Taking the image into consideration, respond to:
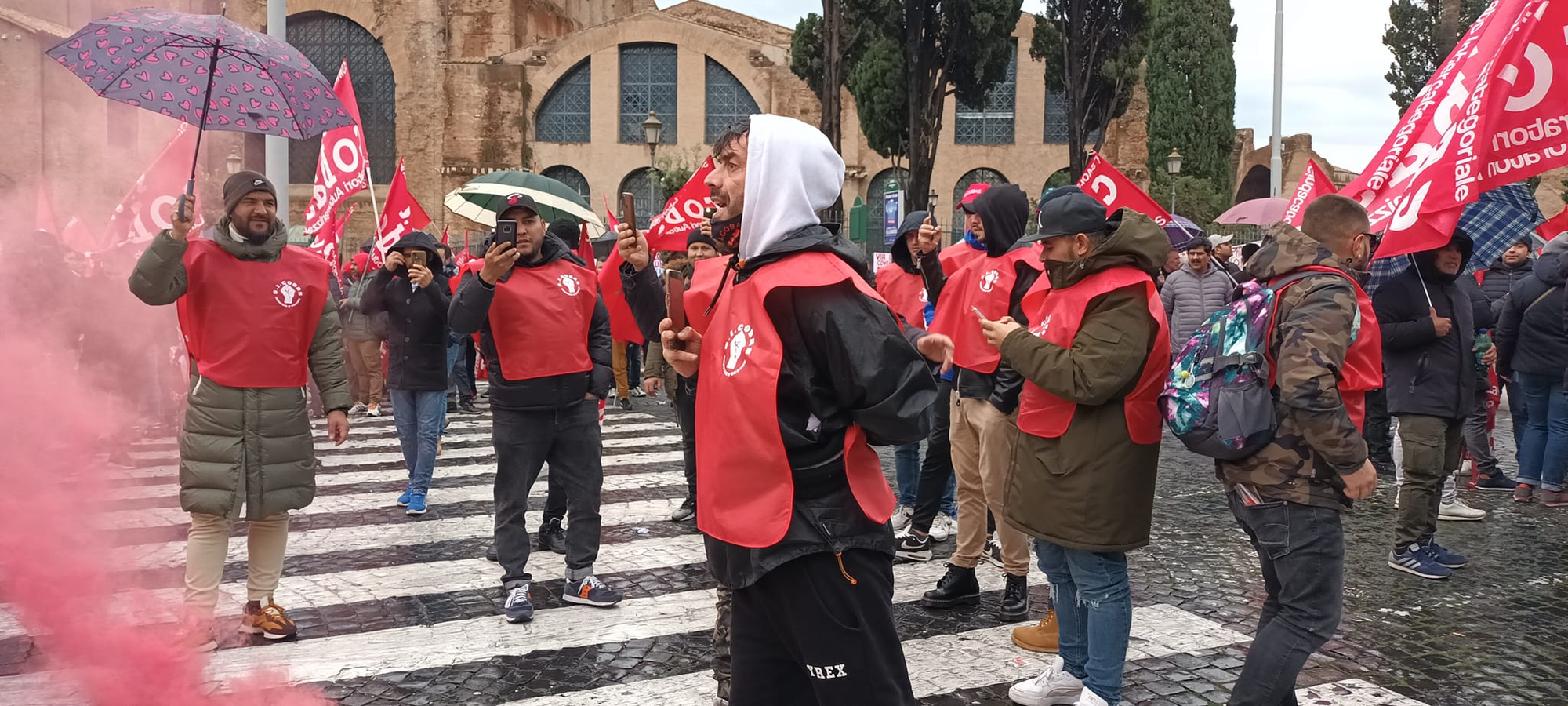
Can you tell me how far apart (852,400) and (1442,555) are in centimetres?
527

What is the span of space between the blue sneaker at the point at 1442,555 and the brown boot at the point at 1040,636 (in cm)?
274

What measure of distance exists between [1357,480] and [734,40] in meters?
37.0

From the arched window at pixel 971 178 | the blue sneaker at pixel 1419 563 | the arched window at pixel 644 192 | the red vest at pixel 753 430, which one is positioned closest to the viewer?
the red vest at pixel 753 430

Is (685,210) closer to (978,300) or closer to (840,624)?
(978,300)

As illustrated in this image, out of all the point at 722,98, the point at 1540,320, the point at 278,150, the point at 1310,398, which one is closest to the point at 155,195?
the point at 278,150

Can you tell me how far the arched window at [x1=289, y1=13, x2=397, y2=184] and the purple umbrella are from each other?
37116 millimetres

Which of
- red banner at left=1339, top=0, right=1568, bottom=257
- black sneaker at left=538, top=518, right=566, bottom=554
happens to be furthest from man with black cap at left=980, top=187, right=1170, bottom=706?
black sneaker at left=538, top=518, right=566, bottom=554

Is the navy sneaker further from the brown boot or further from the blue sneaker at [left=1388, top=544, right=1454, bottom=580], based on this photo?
the blue sneaker at [left=1388, top=544, right=1454, bottom=580]

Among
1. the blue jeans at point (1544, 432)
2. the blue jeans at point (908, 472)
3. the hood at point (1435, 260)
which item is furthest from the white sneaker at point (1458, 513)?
the blue jeans at point (908, 472)

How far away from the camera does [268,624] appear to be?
5.05m

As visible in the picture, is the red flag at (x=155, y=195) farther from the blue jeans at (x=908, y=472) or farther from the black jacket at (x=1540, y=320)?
the black jacket at (x=1540, y=320)

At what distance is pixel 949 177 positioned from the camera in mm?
39406

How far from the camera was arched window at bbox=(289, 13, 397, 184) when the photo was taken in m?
39.7

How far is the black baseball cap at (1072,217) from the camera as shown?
4.06m
